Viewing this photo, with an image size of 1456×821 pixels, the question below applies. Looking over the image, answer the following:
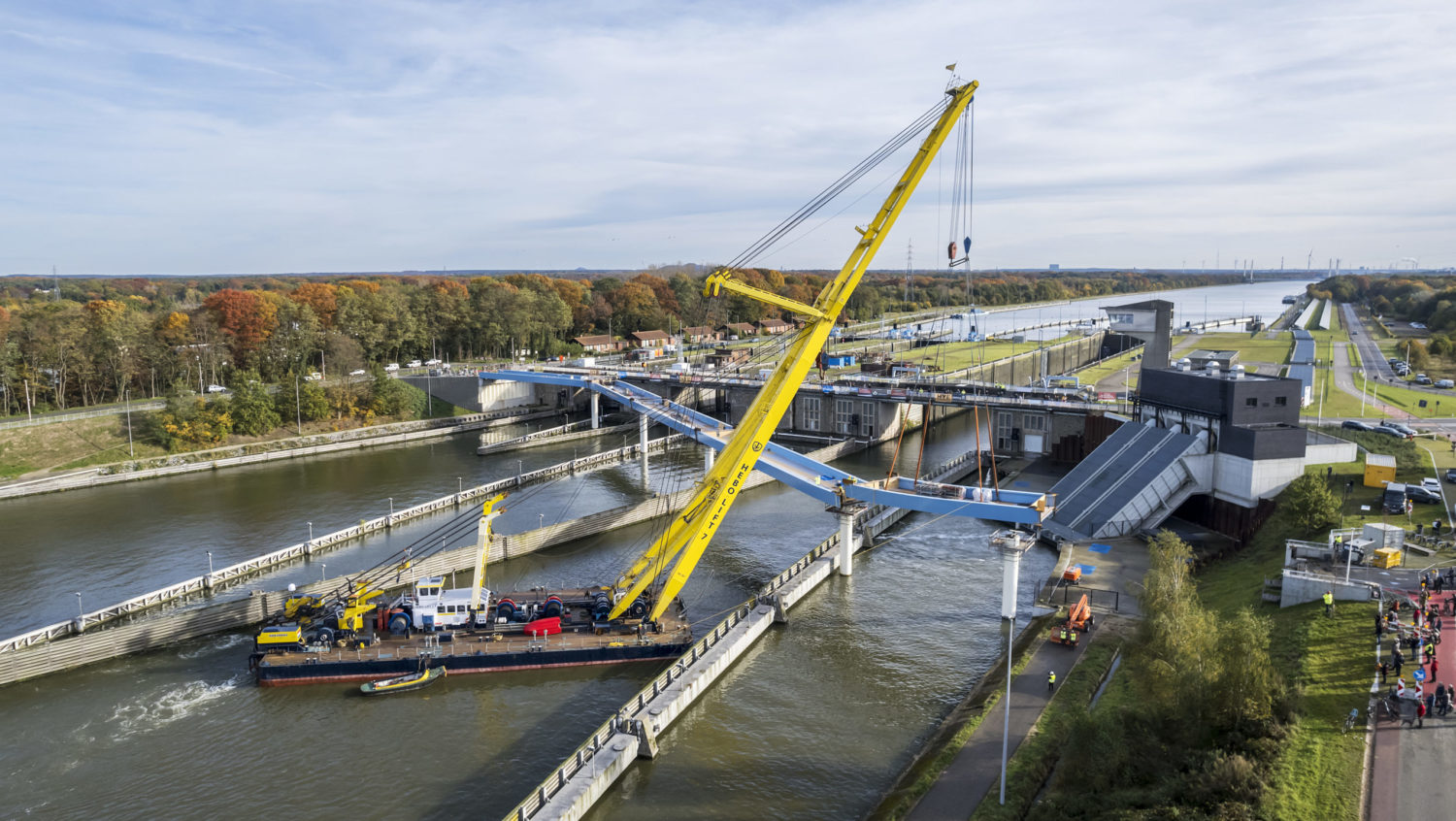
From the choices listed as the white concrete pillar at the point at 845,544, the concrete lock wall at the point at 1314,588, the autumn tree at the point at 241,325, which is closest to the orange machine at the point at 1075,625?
the concrete lock wall at the point at 1314,588

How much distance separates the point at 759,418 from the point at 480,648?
489 inches

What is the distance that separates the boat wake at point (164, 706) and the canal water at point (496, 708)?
7 centimetres

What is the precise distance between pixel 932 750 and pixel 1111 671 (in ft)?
21.0

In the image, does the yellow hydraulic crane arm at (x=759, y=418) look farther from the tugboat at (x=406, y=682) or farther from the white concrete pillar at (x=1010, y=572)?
the white concrete pillar at (x=1010, y=572)

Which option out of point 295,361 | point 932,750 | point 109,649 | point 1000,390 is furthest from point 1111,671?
point 295,361

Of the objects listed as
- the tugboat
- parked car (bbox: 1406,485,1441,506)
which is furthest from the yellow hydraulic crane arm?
parked car (bbox: 1406,485,1441,506)

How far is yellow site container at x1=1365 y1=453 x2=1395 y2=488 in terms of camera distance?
1332 inches

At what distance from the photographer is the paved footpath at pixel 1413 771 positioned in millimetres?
15469

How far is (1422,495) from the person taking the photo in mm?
32688

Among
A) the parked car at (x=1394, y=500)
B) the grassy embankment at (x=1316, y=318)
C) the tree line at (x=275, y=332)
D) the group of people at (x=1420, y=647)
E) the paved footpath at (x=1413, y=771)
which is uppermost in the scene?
the grassy embankment at (x=1316, y=318)

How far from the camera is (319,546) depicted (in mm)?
39500

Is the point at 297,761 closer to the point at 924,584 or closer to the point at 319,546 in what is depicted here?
the point at 319,546

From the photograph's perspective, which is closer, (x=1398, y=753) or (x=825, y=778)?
(x=1398, y=753)

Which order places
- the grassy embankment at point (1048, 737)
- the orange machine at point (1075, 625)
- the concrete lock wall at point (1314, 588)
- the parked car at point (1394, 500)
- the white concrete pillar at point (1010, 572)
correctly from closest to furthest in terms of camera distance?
the grassy embankment at point (1048, 737) < the concrete lock wall at point (1314, 588) < the orange machine at point (1075, 625) < the white concrete pillar at point (1010, 572) < the parked car at point (1394, 500)
